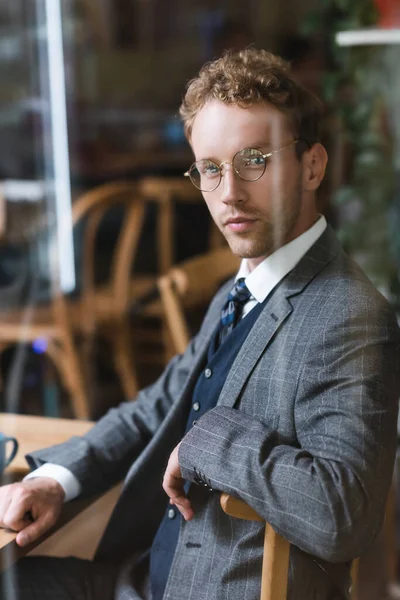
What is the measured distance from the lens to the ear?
745 millimetres

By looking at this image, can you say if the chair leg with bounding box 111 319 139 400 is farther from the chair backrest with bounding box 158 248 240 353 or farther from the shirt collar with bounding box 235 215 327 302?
the shirt collar with bounding box 235 215 327 302

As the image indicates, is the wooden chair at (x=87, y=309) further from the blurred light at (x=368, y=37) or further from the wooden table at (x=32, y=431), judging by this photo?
the blurred light at (x=368, y=37)

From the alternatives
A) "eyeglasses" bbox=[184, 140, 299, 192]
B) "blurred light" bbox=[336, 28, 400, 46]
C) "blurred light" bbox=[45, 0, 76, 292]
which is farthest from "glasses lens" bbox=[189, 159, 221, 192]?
"blurred light" bbox=[45, 0, 76, 292]

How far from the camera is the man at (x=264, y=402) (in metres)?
0.66

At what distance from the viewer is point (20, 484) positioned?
33.7 inches

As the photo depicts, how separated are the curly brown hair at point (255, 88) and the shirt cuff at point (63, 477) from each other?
0.43 m

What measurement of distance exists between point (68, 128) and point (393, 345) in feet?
4.69

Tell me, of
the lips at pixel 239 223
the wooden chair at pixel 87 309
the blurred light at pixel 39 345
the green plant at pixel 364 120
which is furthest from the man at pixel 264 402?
the blurred light at pixel 39 345

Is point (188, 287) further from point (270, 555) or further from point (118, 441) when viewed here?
point (270, 555)

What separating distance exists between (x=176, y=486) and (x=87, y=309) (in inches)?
39.8

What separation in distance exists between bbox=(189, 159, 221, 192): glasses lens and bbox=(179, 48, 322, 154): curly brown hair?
47 mm

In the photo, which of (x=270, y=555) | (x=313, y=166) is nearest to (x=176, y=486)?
(x=270, y=555)

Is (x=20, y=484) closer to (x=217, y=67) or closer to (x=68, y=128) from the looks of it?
(x=217, y=67)

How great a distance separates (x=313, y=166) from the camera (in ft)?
2.47
